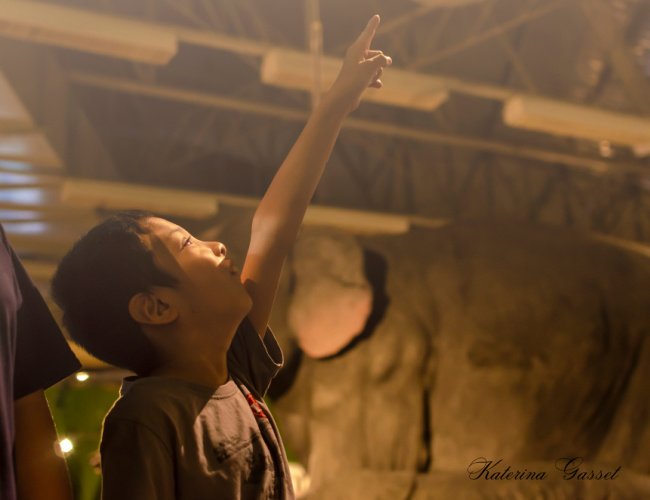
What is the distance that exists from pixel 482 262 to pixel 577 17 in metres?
1.88

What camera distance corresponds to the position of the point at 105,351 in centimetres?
130

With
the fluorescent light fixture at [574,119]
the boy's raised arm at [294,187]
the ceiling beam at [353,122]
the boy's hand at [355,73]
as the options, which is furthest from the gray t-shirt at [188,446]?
the ceiling beam at [353,122]

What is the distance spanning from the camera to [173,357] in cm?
128

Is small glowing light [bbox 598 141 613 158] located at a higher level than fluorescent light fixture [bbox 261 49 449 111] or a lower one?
lower

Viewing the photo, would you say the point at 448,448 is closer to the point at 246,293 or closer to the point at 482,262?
the point at 482,262

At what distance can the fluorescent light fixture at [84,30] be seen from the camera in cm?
307

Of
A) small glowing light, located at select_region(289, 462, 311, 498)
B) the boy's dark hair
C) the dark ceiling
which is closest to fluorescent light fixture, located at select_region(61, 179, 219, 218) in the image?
the dark ceiling

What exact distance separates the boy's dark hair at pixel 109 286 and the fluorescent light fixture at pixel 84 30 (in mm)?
2029

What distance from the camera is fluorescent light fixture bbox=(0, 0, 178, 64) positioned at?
3074mm

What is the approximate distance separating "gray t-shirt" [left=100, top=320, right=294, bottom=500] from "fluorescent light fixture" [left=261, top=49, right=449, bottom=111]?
219 cm

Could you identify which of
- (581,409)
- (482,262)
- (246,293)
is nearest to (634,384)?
(581,409)

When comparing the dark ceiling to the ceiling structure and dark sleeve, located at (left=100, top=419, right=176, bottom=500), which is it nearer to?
the ceiling structure

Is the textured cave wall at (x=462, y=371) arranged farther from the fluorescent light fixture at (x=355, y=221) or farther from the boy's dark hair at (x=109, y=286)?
the boy's dark hair at (x=109, y=286)

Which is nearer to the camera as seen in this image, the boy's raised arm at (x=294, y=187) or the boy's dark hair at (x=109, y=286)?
the boy's dark hair at (x=109, y=286)
